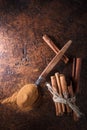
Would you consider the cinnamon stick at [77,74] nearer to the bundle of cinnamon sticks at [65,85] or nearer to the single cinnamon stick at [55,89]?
the bundle of cinnamon sticks at [65,85]

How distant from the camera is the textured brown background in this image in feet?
5.16

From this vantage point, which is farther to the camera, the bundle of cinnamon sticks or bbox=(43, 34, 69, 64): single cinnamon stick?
bbox=(43, 34, 69, 64): single cinnamon stick

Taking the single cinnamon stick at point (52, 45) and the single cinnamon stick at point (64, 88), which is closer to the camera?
the single cinnamon stick at point (64, 88)

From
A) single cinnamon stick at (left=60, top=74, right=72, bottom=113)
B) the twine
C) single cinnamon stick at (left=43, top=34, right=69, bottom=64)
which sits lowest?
the twine

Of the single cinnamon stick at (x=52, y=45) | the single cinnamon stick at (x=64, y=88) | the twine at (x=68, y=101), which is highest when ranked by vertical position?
the single cinnamon stick at (x=52, y=45)

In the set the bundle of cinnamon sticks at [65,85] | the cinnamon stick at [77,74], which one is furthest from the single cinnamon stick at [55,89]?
the cinnamon stick at [77,74]

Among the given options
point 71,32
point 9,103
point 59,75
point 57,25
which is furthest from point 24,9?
point 9,103

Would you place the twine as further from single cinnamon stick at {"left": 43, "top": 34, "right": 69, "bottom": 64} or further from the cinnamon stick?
single cinnamon stick at {"left": 43, "top": 34, "right": 69, "bottom": 64}

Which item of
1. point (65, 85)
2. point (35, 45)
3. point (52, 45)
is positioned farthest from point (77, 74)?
point (35, 45)

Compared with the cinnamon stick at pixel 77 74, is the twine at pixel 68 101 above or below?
below

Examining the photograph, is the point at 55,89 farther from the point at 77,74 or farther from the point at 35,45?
the point at 35,45

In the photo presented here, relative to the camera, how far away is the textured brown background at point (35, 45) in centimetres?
157

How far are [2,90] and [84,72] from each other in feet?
1.93

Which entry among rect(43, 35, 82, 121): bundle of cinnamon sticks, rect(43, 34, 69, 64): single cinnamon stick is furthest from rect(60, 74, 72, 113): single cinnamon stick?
rect(43, 34, 69, 64): single cinnamon stick
